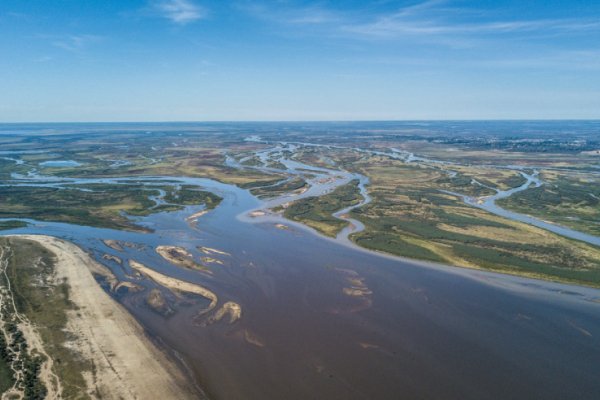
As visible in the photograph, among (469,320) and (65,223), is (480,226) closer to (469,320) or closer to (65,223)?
(469,320)

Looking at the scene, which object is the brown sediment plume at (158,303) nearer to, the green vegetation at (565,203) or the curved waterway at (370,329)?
the curved waterway at (370,329)

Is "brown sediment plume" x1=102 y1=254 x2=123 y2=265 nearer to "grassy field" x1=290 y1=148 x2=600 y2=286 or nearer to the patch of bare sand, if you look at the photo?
the patch of bare sand

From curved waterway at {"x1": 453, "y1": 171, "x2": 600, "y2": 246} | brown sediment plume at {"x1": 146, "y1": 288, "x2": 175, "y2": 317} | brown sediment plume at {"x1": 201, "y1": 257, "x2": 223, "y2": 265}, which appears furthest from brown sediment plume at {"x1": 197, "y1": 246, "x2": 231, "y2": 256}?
curved waterway at {"x1": 453, "y1": 171, "x2": 600, "y2": 246}

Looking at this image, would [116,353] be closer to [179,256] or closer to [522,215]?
[179,256]

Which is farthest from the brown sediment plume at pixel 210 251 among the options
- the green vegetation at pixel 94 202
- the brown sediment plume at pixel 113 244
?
the green vegetation at pixel 94 202

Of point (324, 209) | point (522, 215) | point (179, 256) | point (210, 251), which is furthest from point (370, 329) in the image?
point (522, 215)
